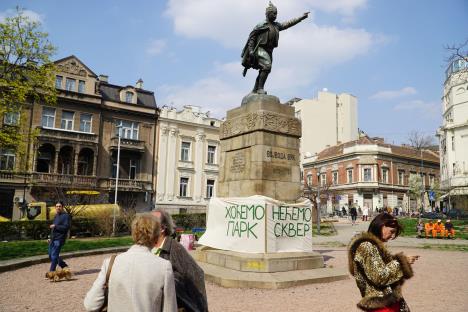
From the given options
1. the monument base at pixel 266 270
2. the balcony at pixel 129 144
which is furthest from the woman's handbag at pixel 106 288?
the balcony at pixel 129 144

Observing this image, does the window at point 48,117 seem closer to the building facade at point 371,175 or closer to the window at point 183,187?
the window at point 183,187

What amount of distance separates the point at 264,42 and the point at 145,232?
861cm

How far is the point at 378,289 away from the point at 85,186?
36.1 metres

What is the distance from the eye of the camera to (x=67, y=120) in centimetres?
3691

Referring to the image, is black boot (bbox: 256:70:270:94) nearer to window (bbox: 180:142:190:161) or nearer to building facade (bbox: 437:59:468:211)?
window (bbox: 180:142:190:161)

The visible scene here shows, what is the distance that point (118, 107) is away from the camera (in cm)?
3962

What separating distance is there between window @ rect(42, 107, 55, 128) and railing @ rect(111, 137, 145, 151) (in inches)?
237

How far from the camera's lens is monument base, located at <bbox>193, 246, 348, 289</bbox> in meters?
7.84

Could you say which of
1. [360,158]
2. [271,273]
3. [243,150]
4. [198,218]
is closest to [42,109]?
[198,218]

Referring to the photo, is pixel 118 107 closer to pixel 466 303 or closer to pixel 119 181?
pixel 119 181

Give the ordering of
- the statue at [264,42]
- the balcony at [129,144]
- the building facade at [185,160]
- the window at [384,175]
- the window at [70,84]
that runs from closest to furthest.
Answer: the statue at [264,42]
the window at [70,84]
the balcony at [129,144]
the building facade at [185,160]
the window at [384,175]

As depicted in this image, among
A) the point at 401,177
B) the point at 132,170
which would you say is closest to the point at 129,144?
the point at 132,170

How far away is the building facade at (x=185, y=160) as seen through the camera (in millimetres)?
41312

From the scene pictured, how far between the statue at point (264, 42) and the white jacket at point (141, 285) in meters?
8.38
